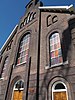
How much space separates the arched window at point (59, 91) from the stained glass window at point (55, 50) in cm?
165

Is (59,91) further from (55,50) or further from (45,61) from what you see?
(55,50)

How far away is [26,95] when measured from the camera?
9.23m

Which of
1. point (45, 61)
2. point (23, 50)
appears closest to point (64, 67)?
point (45, 61)

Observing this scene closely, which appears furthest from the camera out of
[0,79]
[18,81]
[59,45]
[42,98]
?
[0,79]

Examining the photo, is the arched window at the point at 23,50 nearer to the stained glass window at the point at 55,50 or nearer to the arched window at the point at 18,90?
the arched window at the point at 18,90

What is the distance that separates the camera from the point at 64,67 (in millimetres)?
8234

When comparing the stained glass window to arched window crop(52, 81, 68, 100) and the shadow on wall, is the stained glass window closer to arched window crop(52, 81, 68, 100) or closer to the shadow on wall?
the shadow on wall

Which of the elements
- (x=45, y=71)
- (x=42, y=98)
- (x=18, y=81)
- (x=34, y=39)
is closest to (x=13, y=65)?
(x=18, y=81)

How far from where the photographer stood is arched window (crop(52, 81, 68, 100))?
7.73 metres

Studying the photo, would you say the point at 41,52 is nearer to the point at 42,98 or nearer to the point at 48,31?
the point at 48,31

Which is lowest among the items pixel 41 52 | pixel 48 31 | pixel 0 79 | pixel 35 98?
pixel 35 98

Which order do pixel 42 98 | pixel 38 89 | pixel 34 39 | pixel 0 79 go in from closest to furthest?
1. pixel 42 98
2. pixel 38 89
3. pixel 34 39
4. pixel 0 79

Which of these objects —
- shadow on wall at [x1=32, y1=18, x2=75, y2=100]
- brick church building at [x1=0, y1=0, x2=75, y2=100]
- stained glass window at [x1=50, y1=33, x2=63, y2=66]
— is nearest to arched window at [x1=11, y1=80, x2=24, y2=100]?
brick church building at [x1=0, y1=0, x2=75, y2=100]

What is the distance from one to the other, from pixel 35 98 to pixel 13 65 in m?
5.01
